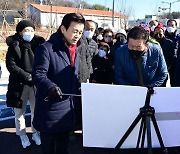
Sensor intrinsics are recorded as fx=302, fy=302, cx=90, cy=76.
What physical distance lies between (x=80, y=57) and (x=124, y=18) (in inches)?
1384

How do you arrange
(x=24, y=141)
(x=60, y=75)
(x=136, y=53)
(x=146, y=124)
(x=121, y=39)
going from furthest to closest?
(x=121, y=39) < (x=24, y=141) < (x=136, y=53) < (x=60, y=75) < (x=146, y=124)

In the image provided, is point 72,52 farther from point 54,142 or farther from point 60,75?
point 54,142

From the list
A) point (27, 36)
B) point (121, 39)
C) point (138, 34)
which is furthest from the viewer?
point (121, 39)

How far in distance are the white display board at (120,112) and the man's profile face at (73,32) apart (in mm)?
541

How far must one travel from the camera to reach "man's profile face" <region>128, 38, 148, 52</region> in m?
2.59

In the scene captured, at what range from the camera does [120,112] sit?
2006 millimetres

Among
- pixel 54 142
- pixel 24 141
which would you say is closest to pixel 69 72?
pixel 54 142

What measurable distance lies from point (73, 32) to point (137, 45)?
61 centimetres

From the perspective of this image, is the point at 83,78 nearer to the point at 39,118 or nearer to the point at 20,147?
the point at 39,118

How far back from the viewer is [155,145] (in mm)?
2141

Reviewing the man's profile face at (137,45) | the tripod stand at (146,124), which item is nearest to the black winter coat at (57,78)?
the man's profile face at (137,45)

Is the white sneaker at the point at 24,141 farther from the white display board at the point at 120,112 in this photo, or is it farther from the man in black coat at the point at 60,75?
the white display board at the point at 120,112

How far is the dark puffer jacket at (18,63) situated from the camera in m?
3.62

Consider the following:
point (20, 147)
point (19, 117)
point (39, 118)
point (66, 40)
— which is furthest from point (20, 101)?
point (66, 40)
